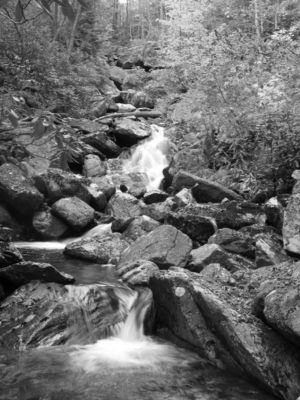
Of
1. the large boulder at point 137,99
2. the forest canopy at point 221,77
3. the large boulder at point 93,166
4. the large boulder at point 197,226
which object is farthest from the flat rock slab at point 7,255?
the large boulder at point 137,99

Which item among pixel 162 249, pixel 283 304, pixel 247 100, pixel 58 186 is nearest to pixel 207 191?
pixel 247 100

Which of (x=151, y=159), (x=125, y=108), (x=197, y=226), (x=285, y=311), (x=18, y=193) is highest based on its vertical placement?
(x=125, y=108)

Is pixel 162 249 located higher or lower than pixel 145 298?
higher

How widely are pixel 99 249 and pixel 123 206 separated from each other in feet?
9.84

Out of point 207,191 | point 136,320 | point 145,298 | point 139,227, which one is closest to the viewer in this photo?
point 136,320

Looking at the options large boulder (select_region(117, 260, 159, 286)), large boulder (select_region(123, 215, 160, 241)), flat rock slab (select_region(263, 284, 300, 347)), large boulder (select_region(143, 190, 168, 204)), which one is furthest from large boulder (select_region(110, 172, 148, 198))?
flat rock slab (select_region(263, 284, 300, 347))

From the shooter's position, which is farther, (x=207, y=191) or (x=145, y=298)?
(x=207, y=191)

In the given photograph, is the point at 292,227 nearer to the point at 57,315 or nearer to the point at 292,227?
the point at 292,227

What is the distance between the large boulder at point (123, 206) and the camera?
1076 cm

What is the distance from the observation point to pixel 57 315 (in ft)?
16.7

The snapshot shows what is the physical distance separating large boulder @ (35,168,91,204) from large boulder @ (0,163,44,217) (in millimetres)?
599

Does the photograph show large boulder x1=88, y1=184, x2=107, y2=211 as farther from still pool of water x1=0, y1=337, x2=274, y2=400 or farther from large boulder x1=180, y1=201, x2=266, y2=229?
still pool of water x1=0, y1=337, x2=274, y2=400

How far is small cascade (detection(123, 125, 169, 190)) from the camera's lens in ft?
46.8

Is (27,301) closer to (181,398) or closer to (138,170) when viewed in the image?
(181,398)
